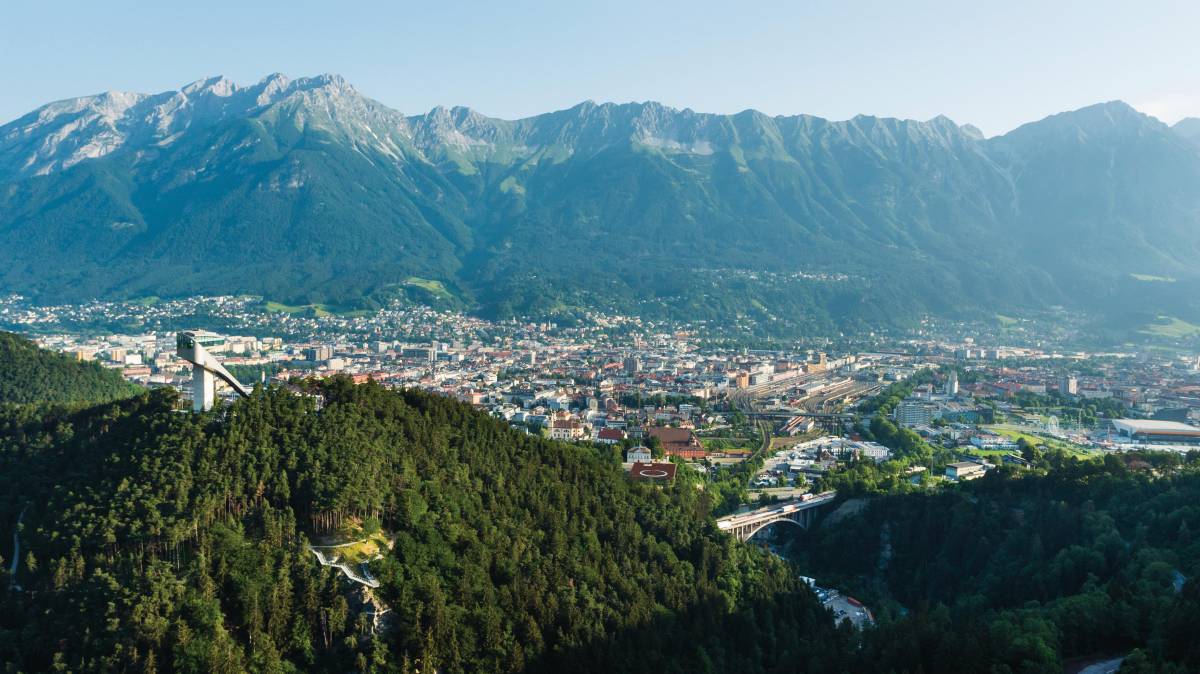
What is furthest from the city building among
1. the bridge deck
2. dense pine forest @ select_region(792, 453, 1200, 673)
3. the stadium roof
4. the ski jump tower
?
the ski jump tower

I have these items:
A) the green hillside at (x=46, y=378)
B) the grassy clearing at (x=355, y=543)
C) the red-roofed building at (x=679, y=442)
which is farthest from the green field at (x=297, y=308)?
the grassy clearing at (x=355, y=543)

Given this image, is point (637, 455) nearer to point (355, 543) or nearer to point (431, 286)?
point (355, 543)

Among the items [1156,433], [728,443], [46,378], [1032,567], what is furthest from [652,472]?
[1156,433]

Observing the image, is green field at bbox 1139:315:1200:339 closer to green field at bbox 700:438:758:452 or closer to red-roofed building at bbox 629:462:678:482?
green field at bbox 700:438:758:452

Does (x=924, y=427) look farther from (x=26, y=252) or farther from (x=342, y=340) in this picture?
(x=26, y=252)

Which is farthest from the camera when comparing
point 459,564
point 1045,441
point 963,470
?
point 1045,441
